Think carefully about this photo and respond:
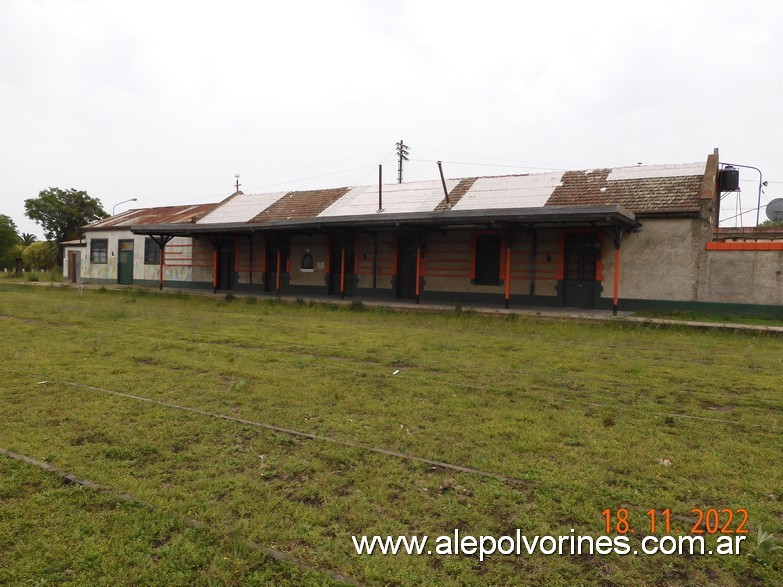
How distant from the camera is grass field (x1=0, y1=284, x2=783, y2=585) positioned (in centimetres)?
243

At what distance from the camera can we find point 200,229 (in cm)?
2092

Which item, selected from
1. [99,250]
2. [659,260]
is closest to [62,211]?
[99,250]

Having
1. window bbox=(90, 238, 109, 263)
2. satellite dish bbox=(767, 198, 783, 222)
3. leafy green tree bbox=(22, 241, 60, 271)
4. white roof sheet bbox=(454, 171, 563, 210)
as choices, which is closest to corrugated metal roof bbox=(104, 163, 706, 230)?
white roof sheet bbox=(454, 171, 563, 210)

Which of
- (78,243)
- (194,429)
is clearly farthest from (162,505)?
(78,243)

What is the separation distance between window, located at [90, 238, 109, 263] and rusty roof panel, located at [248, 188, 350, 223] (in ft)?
34.4

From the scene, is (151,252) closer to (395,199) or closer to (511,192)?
(395,199)

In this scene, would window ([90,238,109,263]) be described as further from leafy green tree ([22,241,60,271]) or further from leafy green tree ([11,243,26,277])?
leafy green tree ([22,241,60,271])

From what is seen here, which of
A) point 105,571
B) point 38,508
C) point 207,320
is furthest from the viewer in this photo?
point 207,320

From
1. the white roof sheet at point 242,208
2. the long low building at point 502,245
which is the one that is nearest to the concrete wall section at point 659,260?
the long low building at point 502,245

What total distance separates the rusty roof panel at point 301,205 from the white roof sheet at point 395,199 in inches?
21.8

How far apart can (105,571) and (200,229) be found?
66.2 feet

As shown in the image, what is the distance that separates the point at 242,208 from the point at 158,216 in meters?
6.63

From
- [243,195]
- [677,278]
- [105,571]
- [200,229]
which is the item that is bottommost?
[105,571]

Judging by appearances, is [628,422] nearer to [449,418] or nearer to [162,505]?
[449,418]
